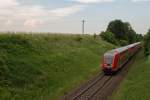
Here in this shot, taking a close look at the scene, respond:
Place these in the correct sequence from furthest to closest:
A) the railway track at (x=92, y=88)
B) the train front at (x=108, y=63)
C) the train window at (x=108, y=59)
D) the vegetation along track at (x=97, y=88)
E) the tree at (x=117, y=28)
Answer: the tree at (x=117, y=28) < the train window at (x=108, y=59) < the train front at (x=108, y=63) < the vegetation along track at (x=97, y=88) < the railway track at (x=92, y=88)

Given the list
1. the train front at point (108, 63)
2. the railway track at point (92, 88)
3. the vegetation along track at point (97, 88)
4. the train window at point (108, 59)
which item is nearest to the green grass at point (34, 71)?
the vegetation along track at point (97, 88)

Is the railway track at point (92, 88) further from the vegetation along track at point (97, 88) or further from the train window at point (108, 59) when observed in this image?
the train window at point (108, 59)

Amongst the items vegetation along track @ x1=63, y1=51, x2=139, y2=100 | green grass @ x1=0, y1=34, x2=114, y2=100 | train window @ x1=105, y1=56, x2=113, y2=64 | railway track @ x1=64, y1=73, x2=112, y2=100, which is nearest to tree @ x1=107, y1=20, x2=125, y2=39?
green grass @ x1=0, y1=34, x2=114, y2=100

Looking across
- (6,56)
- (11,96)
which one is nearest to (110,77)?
(6,56)

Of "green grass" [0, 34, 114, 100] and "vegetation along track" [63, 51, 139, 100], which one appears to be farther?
"vegetation along track" [63, 51, 139, 100]

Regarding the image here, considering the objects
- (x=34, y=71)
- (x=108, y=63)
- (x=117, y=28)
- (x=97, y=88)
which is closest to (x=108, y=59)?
(x=108, y=63)

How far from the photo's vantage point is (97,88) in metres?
27.7

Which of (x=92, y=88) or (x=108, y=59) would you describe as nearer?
(x=92, y=88)

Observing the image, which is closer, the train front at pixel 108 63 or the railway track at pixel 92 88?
the railway track at pixel 92 88

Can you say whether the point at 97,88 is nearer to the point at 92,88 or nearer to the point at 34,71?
the point at 92,88

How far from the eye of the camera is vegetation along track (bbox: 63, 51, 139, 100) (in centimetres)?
2395

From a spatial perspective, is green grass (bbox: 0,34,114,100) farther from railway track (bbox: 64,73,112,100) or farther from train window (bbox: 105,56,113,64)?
train window (bbox: 105,56,113,64)

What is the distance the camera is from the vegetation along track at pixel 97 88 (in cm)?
2395

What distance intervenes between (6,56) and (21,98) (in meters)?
8.32
